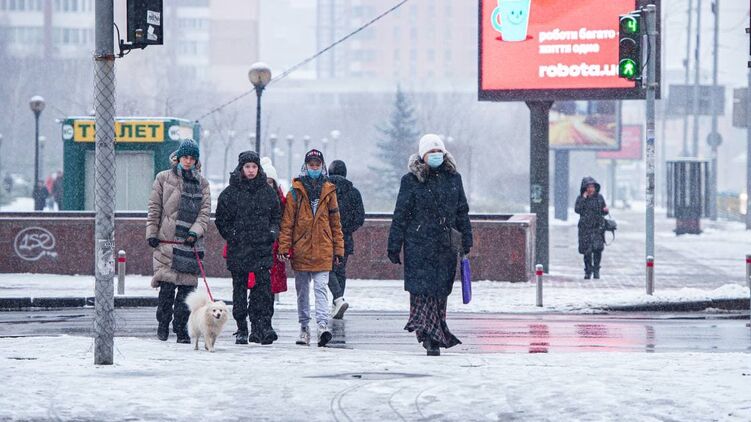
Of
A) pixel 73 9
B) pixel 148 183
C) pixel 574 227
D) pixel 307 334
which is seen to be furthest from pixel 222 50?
pixel 307 334

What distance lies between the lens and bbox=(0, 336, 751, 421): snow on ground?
7863mm

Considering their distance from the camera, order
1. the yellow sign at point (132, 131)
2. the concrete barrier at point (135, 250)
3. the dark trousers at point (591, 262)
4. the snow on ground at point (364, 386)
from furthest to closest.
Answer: the yellow sign at point (132, 131), the dark trousers at point (591, 262), the concrete barrier at point (135, 250), the snow on ground at point (364, 386)

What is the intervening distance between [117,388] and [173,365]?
132cm

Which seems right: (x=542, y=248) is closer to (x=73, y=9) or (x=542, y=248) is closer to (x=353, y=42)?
(x=73, y=9)

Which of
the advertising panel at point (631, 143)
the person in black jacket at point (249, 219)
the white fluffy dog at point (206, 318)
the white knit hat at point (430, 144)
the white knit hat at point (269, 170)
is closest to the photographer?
the white knit hat at point (430, 144)

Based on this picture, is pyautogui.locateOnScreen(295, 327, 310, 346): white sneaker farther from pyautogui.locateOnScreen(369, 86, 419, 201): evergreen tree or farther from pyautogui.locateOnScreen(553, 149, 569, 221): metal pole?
pyautogui.locateOnScreen(369, 86, 419, 201): evergreen tree

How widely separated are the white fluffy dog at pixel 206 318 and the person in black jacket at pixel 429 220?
5.09 ft

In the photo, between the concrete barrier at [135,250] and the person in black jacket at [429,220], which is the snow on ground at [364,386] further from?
the concrete barrier at [135,250]

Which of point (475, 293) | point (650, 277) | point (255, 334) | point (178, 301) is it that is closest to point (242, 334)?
point (255, 334)

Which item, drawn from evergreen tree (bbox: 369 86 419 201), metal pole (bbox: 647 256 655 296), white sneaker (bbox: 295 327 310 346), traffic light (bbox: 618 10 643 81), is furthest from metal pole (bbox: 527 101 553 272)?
evergreen tree (bbox: 369 86 419 201)

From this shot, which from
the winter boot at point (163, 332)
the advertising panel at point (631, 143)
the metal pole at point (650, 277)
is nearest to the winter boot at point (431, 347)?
the winter boot at point (163, 332)

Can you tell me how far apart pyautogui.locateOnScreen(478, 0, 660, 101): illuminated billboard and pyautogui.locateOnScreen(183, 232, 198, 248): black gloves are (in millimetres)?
12745

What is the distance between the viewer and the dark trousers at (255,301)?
11.9 metres

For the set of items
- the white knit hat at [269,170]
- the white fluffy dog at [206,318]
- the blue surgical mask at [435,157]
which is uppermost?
the blue surgical mask at [435,157]
